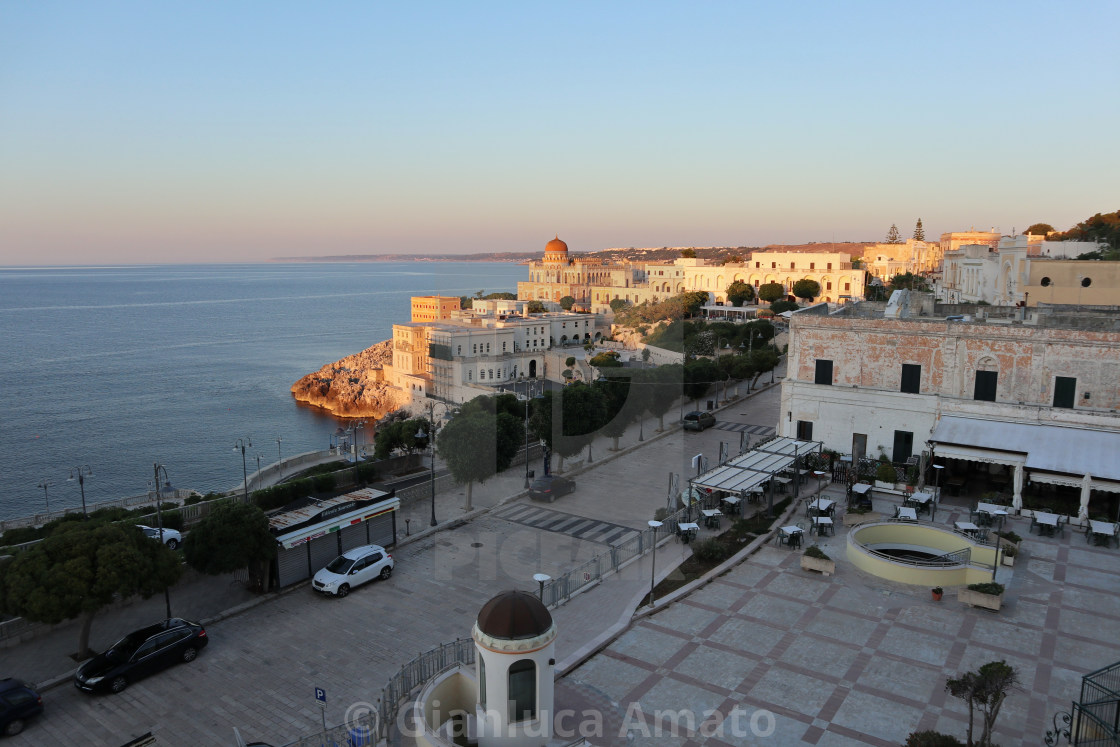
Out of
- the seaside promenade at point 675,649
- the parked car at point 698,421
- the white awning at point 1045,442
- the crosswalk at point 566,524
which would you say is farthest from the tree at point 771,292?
the seaside promenade at point 675,649

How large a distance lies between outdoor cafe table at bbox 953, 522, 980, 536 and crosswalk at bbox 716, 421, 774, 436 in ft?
50.4

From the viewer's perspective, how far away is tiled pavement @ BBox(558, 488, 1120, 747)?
11.9 meters

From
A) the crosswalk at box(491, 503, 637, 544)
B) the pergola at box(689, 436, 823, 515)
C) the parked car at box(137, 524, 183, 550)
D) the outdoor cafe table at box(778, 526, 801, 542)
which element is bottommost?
the crosswalk at box(491, 503, 637, 544)

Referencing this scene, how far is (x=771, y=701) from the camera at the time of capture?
1256cm

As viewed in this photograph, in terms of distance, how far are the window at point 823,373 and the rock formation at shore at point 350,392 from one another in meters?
54.4

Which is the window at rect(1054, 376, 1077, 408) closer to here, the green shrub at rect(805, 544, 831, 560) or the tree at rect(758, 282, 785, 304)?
the green shrub at rect(805, 544, 831, 560)

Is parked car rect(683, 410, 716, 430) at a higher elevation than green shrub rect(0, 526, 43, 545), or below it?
below

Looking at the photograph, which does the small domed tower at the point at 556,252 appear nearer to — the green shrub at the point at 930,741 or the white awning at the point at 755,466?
the white awning at the point at 755,466

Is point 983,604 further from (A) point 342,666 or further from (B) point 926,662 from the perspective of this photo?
(A) point 342,666

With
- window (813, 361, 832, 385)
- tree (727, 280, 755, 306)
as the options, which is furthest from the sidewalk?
tree (727, 280, 755, 306)

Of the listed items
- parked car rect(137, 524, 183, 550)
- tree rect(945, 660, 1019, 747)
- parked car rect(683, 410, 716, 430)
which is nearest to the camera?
tree rect(945, 660, 1019, 747)

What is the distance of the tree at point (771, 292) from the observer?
3684 inches

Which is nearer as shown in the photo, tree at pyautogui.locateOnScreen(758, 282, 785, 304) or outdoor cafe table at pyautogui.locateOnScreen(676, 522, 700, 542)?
outdoor cafe table at pyautogui.locateOnScreen(676, 522, 700, 542)

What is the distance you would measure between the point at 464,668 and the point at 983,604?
11.7m
